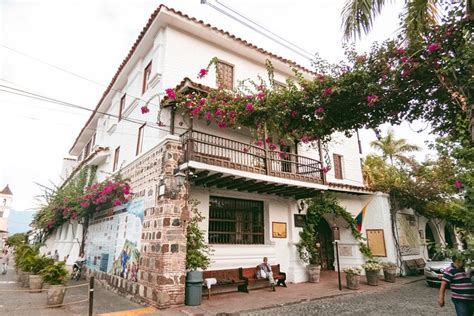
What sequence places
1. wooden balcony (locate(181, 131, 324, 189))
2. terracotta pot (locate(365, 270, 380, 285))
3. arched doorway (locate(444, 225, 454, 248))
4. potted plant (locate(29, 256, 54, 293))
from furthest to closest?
arched doorway (locate(444, 225, 454, 248))
terracotta pot (locate(365, 270, 380, 285))
potted plant (locate(29, 256, 54, 293))
wooden balcony (locate(181, 131, 324, 189))

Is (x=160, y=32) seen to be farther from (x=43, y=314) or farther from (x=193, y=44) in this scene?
(x=43, y=314)

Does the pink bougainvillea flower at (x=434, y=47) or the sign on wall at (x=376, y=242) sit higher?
the pink bougainvillea flower at (x=434, y=47)

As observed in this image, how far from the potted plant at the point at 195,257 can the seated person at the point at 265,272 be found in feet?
6.68

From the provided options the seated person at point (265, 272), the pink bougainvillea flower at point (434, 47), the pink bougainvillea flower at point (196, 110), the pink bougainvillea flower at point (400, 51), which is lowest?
the seated person at point (265, 272)

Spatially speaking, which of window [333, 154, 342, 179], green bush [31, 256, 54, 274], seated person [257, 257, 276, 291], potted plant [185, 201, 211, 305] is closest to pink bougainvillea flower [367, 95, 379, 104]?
potted plant [185, 201, 211, 305]

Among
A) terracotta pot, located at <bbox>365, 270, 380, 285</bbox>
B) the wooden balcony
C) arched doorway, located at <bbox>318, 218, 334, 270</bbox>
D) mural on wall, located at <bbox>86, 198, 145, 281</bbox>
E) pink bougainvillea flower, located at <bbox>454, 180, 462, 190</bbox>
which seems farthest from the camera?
arched doorway, located at <bbox>318, 218, 334, 270</bbox>

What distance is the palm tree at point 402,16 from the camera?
451cm

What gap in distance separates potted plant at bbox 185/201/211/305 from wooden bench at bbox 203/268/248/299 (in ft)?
2.27

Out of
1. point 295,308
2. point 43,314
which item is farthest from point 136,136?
point 295,308

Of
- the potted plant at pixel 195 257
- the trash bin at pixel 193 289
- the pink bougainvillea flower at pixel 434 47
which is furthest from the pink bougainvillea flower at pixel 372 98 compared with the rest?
the trash bin at pixel 193 289

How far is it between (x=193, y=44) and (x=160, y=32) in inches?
50.9

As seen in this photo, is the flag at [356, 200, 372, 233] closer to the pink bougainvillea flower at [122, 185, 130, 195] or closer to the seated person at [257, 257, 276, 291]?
the seated person at [257, 257, 276, 291]

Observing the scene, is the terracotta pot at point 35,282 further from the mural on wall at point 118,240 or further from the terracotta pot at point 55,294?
the terracotta pot at point 55,294

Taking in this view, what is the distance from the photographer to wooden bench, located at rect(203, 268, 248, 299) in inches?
339
